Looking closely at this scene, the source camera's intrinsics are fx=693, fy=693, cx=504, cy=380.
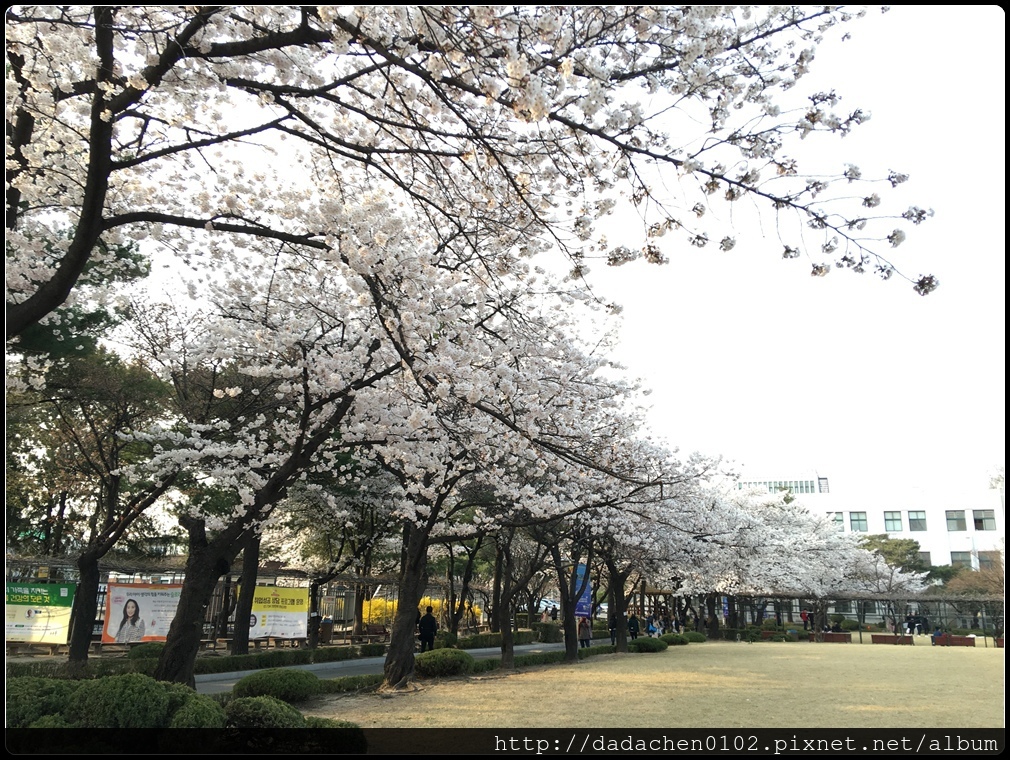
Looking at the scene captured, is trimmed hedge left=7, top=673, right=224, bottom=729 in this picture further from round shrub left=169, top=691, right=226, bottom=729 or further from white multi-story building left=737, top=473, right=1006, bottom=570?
white multi-story building left=737, top=473, right=1006, bottom=570

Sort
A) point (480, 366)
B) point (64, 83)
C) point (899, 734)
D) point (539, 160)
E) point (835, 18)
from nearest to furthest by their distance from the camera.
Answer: point (835, 18)
point (539, 160)
point (64, 83)
point (899, 734)
point (480, 366)

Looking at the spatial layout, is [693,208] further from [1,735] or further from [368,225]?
[1,735]

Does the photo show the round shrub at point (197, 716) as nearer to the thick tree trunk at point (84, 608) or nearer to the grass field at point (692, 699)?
the grass field at point (692, 699)

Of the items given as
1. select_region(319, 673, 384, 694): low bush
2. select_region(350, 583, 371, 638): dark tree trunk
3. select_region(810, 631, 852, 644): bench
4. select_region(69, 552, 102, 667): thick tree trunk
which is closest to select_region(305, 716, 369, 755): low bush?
select_region(319, 673, 384, 694): low bush

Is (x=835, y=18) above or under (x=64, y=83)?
under

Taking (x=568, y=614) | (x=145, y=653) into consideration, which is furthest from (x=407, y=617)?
(x=568, y=614)

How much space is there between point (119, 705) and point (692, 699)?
8735 mm

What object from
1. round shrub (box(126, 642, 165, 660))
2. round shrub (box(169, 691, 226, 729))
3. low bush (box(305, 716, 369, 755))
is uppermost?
round shrub (box(169, 691, 226, 729))

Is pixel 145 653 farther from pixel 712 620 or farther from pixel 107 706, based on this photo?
pixel 712 620

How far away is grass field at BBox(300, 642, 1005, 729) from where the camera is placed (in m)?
9.24

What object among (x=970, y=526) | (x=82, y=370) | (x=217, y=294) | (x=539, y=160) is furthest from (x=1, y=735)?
(x=970, y=526)

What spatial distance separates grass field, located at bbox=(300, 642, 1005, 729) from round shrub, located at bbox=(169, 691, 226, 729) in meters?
3.20

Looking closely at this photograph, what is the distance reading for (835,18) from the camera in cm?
496

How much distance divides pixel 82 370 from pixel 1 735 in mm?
11735
